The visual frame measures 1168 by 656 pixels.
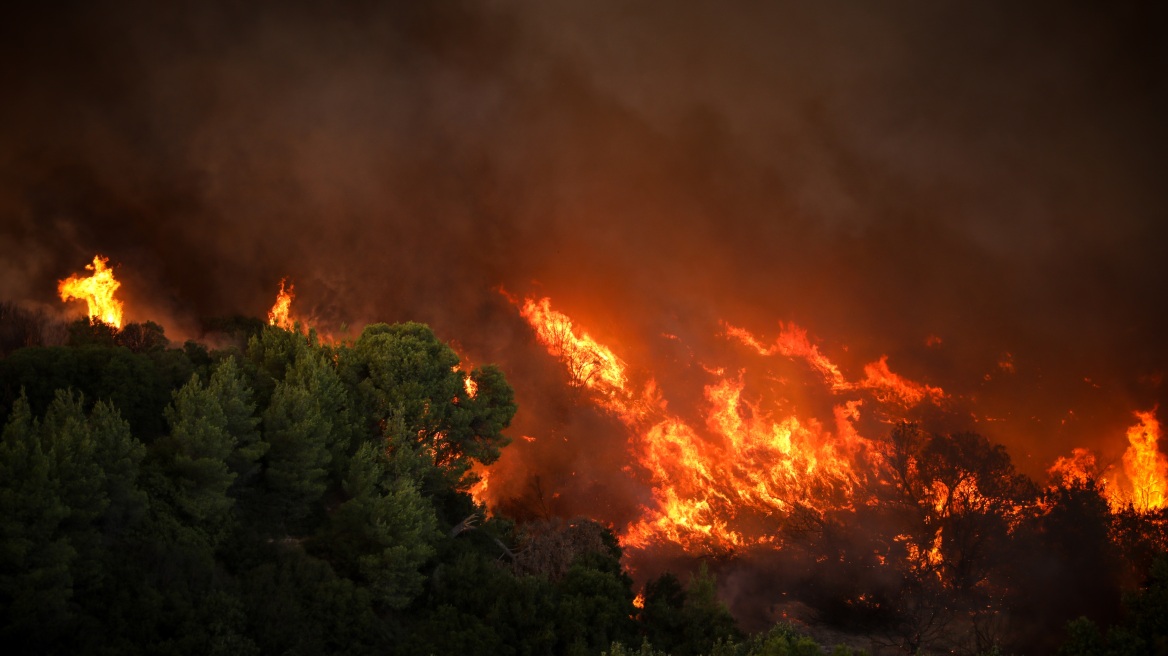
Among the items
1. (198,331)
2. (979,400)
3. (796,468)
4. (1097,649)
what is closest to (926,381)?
(979,400)

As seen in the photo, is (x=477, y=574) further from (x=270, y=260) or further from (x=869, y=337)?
(x=270, y=260)

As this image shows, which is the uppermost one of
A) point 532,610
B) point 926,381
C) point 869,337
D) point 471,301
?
point 471,301

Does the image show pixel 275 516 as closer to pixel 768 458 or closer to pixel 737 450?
pixel 737 450

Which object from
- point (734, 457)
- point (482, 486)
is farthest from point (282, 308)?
point (734, 457)

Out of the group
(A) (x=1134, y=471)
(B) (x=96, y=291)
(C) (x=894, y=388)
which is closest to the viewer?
(A) (x=1134, y=471)

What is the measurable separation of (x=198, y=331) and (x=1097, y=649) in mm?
50348

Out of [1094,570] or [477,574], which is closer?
[477,574]

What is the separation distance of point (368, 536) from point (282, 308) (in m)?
35.6

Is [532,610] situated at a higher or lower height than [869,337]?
lower

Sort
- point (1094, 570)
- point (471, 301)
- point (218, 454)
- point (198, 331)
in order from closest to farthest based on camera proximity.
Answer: point (218, 454) → point (1094, 570) → point (198, 331) → point (471, 301)

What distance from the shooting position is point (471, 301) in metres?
57.5

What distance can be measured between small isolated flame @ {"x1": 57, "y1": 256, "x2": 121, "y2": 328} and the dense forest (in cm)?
1277

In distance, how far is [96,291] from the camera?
52750mm

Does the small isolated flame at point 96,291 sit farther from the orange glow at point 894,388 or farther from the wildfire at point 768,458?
the orange glow at point 894,388
